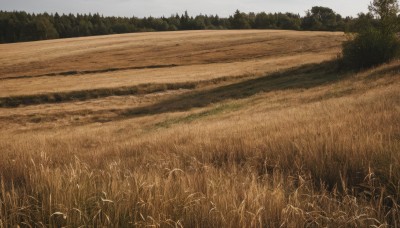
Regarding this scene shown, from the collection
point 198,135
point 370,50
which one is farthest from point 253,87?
point 198,135

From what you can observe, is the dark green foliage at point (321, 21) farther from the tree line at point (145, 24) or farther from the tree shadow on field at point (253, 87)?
the tree shadow on field at point (253, 87)

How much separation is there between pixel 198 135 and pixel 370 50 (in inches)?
1157

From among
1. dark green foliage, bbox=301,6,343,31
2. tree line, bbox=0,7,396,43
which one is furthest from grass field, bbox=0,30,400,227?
tree line, bbox=0,7,396,43

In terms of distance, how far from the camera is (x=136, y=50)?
6369 centimetres

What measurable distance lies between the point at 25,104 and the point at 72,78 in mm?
11019

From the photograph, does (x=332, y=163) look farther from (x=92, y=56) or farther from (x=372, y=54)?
(x=92, y=56)

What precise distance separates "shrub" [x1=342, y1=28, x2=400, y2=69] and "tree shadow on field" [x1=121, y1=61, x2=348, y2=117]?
5.80 feet

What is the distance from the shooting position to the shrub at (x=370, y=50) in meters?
32.9

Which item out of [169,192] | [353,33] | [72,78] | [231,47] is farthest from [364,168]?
[231,47]

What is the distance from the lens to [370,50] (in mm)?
33062

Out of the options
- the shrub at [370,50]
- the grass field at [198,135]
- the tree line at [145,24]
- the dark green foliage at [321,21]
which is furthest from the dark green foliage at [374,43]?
the tree line at [145,24]

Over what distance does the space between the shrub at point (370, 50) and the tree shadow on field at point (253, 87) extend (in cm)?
177

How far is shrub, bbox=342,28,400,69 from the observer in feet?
108

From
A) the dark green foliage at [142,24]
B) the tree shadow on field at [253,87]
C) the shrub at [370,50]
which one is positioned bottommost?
the tree shadow on field at [253,87]
